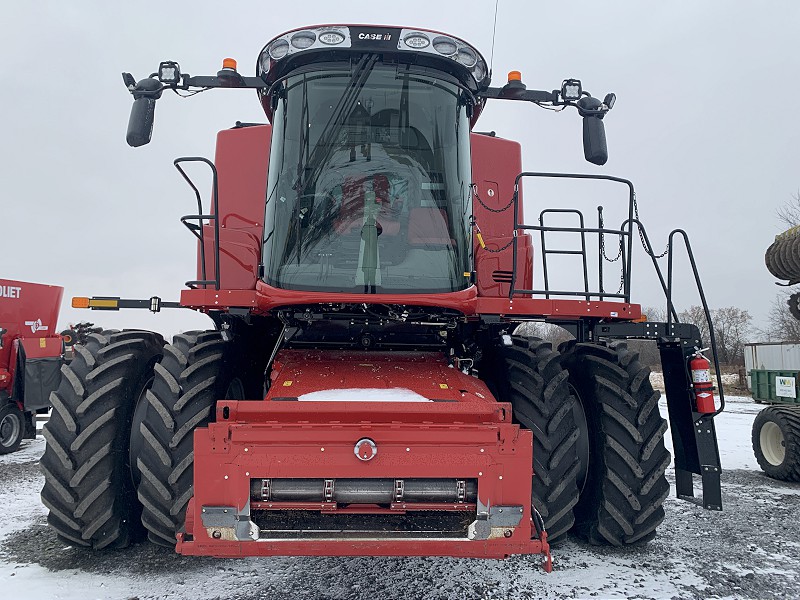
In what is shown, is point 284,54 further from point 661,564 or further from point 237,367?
point 661,564

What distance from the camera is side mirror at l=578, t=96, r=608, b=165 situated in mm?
4559

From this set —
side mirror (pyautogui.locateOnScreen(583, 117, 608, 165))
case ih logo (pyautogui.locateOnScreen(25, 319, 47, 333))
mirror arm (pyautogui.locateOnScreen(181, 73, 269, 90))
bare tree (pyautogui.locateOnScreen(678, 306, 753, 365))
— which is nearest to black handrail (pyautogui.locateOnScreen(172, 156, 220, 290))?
mirror arm (pyautogui.locateOnScreen(181, 73, 269, 90))

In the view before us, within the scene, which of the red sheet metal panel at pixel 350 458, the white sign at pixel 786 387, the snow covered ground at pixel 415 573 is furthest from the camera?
the white sign at pixel 786 387

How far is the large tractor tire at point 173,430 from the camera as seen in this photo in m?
3.71

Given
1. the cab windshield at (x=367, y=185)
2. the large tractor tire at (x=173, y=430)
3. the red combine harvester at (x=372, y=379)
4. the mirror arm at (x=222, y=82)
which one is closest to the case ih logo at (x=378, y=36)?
the red combine harvester at (x=372, y=379)

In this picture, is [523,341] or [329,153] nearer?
[329,153]

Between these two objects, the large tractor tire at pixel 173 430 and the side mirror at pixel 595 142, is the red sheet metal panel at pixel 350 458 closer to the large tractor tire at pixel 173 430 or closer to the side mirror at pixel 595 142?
the large tractor tire at pixel 173 430

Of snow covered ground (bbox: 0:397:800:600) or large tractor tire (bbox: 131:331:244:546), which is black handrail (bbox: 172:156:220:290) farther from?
snow covered ground (bbox: 0:397:800:600)

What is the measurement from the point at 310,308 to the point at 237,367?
0.99m

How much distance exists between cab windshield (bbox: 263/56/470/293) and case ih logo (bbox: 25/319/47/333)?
26.6 feet

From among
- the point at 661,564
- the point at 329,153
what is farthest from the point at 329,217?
the point at 661,564

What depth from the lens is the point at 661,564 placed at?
4.41m

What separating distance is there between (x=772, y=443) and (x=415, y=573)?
640 cm

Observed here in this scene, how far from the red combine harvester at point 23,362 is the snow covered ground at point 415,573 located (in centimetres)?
470
